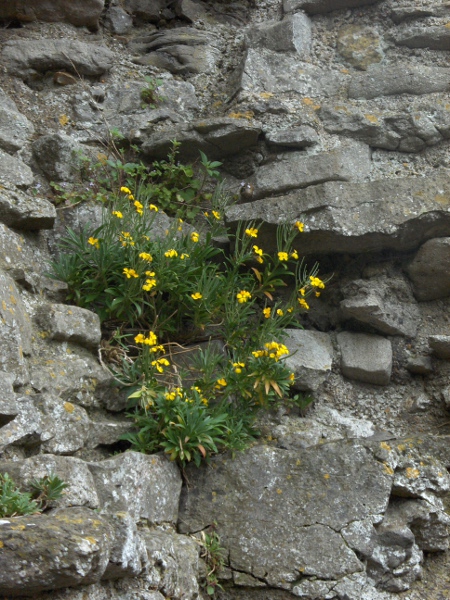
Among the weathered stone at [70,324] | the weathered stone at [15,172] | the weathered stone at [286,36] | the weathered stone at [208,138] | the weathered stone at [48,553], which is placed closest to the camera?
the weathered stone at [48,553]

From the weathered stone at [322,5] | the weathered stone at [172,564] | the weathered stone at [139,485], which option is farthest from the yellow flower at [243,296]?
the weathered stone at [322,5]

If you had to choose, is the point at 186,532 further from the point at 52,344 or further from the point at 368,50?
the point at 368,50

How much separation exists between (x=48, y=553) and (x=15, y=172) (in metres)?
2.53

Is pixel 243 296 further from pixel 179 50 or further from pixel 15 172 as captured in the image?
pixel 179 50

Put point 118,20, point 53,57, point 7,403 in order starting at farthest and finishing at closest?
1. point 118,20
2. point 53,57
3. point 7,403

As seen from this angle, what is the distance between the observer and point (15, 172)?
4.07m

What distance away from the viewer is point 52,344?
347 cm

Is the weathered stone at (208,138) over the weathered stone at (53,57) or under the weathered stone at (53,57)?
under

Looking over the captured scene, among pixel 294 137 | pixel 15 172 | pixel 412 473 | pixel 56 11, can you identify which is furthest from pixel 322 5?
pixel 412 473

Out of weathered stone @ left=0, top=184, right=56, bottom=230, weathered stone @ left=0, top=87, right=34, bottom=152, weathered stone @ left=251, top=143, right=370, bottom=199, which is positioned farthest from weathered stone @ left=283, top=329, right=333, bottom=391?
weathered stone @ left=0, top=87, right=34, bottom=152

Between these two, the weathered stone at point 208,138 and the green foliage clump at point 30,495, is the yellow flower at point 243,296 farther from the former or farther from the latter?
the green foliage clump at point 30,495

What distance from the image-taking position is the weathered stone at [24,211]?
3.73 m

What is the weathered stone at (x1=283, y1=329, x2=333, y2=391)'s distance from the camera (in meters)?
3.81

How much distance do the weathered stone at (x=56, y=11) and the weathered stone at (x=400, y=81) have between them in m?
1.94
